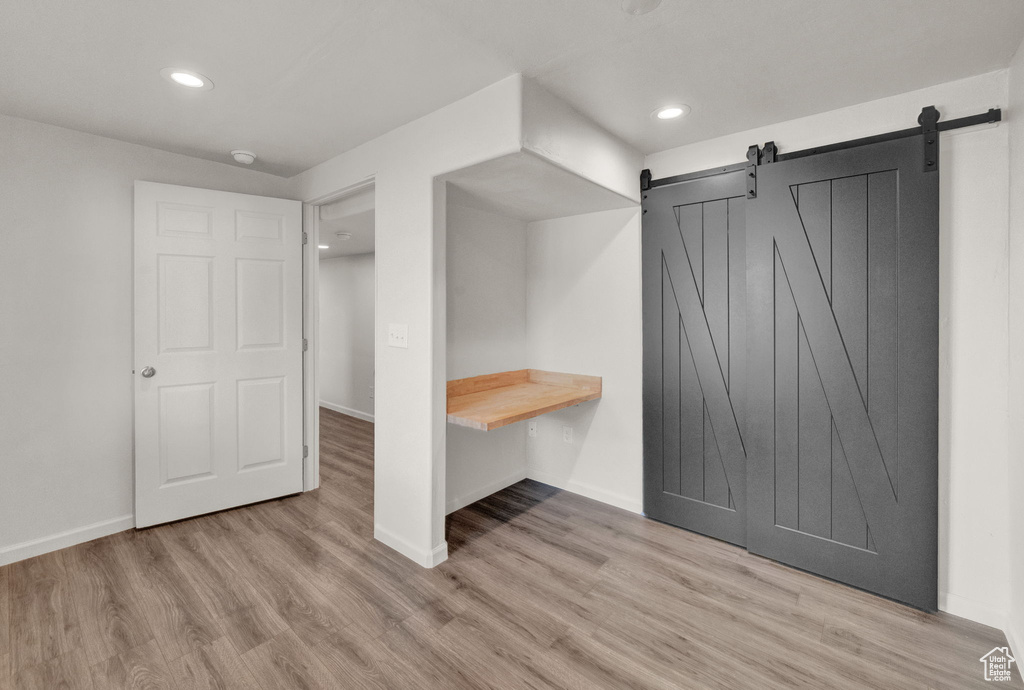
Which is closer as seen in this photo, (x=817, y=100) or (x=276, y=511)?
(x=817, y=100)

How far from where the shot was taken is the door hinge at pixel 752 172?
2.50 m

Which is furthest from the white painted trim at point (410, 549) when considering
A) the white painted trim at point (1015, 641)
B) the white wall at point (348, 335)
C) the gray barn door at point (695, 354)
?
the white wall at point (348, 335)

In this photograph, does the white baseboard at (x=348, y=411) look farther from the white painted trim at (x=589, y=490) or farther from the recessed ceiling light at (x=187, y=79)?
the recessed ceiling light at (x=187, y=79)

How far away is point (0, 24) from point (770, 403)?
3.62 metres

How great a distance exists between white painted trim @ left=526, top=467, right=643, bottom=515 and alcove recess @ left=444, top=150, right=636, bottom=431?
70 centimetres

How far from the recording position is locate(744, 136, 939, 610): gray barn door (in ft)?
6.82

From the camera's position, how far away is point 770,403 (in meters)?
2.49

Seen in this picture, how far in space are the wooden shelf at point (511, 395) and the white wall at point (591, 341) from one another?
9 cm

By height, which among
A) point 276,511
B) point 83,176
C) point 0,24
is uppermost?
point 0,24

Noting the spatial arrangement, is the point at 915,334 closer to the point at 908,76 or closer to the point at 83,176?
the point at 908,76

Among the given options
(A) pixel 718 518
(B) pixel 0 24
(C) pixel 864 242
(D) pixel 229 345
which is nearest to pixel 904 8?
(C) pixel 864 242

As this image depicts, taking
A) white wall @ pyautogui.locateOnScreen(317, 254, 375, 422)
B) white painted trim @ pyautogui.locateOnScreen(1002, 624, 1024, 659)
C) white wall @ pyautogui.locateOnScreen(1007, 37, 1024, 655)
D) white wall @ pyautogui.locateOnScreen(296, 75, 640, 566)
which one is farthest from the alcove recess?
white wall @ pyautogui.locateOnScreen(317, 254, 375, 422)

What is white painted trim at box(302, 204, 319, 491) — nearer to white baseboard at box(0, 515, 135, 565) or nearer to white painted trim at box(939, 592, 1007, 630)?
white baseboard at box(0, 515, 135, 565)

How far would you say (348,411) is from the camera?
6.20 metres
